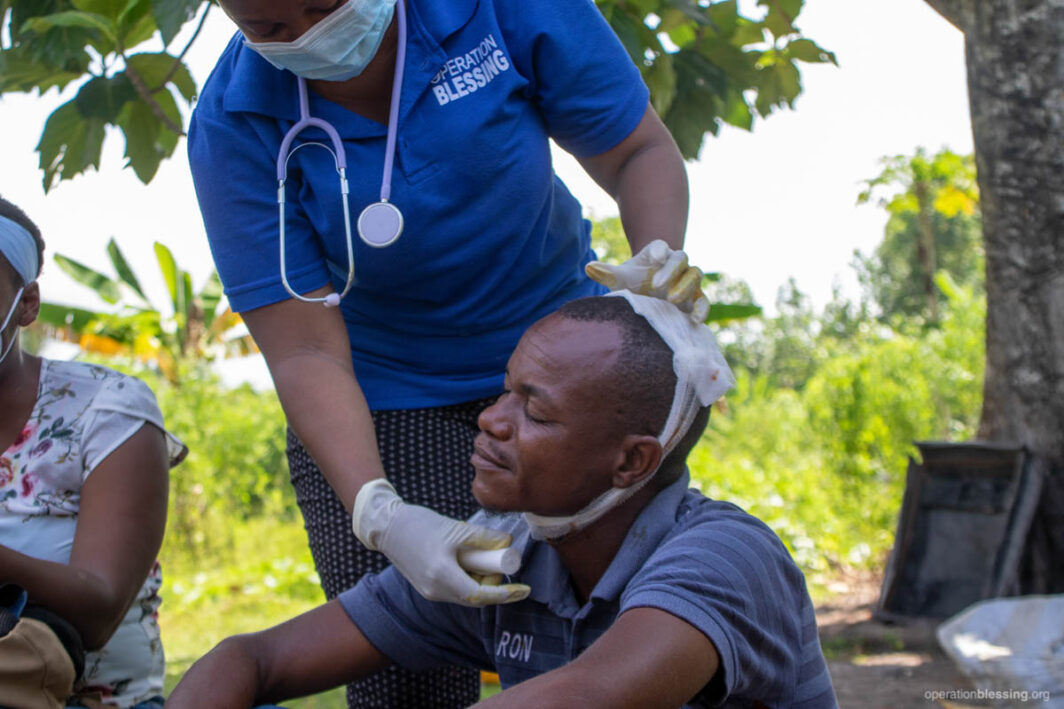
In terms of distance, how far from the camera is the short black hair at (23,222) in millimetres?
2102

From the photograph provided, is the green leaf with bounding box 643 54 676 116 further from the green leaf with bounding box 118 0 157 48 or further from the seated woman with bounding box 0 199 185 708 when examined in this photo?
the seated woman with bounding box 0 199 185 708

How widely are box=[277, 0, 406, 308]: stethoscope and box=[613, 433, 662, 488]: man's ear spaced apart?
599mm

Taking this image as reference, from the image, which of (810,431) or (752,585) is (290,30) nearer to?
(752,585)

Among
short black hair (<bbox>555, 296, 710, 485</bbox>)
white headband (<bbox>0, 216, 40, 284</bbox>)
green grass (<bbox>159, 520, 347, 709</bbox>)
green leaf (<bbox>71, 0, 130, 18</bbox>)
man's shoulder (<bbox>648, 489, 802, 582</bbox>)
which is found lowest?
green grass (<bbox>159, 520, 347, 709</bbox>)

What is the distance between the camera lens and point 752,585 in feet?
4.63

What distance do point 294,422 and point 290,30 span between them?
2.27ft

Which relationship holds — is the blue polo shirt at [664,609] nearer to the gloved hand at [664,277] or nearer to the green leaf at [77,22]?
the gloved hand at [664,277]

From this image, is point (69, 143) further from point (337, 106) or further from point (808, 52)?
point (808, 52)

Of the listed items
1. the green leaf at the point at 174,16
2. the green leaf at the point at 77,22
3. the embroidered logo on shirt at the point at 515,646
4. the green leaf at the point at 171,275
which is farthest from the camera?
the green leaf at the point at 171,275

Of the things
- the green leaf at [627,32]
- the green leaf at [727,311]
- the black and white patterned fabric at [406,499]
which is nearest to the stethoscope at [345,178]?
the black and white patterned fabric at [406,499]

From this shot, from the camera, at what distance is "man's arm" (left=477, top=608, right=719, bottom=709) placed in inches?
49.0

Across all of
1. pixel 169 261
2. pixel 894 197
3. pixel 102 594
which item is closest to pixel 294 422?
pixel 102 594

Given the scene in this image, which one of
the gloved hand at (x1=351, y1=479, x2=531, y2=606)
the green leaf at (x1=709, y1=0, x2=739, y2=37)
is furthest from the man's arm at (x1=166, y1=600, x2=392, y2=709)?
the green leaf at (x1=709, y1=0, x2=739, y2=37)

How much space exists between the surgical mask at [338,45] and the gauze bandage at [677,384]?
673mm
